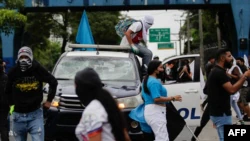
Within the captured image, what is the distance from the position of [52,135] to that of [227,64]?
3.39 m

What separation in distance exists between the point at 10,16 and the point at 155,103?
29.1ft

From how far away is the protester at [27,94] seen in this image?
26.9 feet

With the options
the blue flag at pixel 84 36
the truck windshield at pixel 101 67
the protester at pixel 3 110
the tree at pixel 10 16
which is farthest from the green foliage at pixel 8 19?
the protester at pixel 3 110

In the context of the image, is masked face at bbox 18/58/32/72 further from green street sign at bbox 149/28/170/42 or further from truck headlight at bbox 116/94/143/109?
green street sign at bbox 149/28/170/42

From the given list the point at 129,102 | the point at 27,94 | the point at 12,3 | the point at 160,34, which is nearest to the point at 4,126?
the point at 129,102

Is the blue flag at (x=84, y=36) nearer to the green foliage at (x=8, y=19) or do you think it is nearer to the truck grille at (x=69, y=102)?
the green foliage at (x=8, y=19)

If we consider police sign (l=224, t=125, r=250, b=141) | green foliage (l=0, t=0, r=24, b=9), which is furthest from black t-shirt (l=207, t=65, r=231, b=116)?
green foliage (l=0, t=0, r=24, b=9)

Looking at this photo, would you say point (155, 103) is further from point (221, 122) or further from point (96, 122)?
point (96, 122)

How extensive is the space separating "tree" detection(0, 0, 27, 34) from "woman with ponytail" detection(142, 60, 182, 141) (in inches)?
341

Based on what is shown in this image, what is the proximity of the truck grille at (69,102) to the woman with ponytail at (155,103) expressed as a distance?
5.60 ft

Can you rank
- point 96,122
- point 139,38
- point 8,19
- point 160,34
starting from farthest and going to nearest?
point 160,34 → point 8,19 → point 139,38 → point 96,122

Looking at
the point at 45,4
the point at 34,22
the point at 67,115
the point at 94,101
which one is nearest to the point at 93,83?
the point at 94,101

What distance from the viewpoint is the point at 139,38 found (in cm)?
1241

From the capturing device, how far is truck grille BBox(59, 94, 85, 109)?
10.2m
